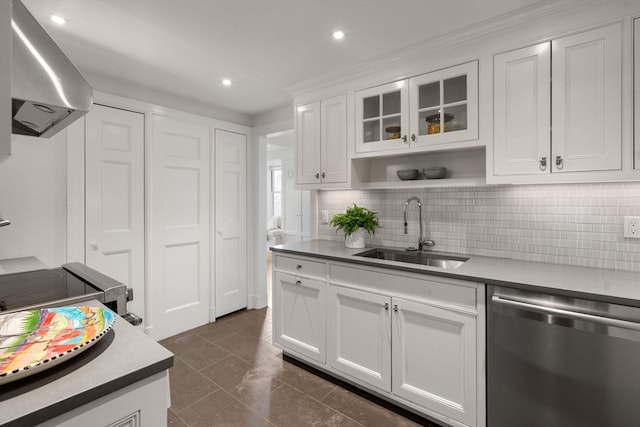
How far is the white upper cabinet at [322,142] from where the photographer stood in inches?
103

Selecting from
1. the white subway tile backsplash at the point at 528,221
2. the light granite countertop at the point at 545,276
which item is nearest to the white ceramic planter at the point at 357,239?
the white subway tile backsplash at the point at 528,221

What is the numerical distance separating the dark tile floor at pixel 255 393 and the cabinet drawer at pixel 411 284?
30.3 inches

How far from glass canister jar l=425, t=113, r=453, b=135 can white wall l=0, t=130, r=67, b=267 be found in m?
2.74

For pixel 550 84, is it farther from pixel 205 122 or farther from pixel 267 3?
pixel 205 122

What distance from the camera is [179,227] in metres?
3.21

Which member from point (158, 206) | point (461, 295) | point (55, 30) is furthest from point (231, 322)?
point (55, 30)

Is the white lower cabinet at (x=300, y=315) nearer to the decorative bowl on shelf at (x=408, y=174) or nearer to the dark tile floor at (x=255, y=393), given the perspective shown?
the dark tile floor at (x=255, y=393)

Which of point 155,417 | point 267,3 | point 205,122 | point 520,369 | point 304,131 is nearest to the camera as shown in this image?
point 155,417

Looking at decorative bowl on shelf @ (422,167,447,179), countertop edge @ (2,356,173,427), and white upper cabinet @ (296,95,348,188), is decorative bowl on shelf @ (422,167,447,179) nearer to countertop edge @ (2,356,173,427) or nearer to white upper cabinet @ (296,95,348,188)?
white upper cabinet @ (296,95,348,188)

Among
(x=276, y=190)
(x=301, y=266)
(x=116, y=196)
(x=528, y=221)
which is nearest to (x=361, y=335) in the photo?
(x=301, y=266)

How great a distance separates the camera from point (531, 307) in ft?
4.94

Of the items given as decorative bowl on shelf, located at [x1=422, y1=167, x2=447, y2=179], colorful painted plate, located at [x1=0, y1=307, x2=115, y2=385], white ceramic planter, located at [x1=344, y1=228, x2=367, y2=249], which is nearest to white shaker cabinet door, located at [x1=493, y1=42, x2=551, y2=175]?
decorative bowl on shelf, located at [x1=422, y1=167, x2=447, y2=179]

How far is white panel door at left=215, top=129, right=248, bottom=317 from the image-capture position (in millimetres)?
3547

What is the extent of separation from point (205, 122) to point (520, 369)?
335 cm
